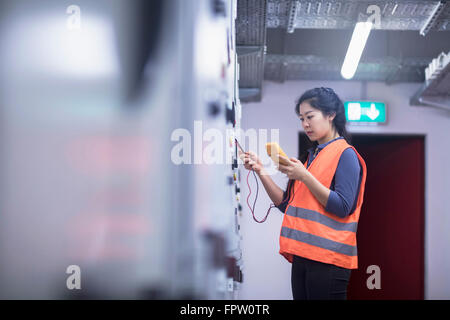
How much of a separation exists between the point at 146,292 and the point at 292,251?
533 millimetres

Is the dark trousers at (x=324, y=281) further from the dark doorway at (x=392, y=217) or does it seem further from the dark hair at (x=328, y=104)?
the dark doorway at (x=392, y=217)

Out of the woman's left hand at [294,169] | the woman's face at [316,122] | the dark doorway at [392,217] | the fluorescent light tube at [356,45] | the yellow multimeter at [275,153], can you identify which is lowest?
the dark doorway at [392,217]

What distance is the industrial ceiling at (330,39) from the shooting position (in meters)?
2.81

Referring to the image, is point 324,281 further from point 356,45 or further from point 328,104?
point 356,45

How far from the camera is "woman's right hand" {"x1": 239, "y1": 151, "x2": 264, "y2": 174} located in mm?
1311

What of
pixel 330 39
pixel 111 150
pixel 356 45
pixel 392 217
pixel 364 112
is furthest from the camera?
pixel 392 217

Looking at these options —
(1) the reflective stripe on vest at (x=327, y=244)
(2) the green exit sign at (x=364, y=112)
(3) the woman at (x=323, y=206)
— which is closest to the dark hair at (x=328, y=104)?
(3) the woman at (x=323, y=206)

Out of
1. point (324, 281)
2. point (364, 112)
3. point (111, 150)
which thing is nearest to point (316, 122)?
point (324, 281)

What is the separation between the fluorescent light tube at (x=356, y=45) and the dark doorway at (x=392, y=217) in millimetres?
1022

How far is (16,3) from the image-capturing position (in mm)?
972

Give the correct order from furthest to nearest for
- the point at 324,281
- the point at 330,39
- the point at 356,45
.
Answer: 1. the point at 330,39
2. the point at 356,45
3. the point at 324,281

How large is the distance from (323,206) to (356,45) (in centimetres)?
190

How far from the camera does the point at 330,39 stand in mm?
3596
